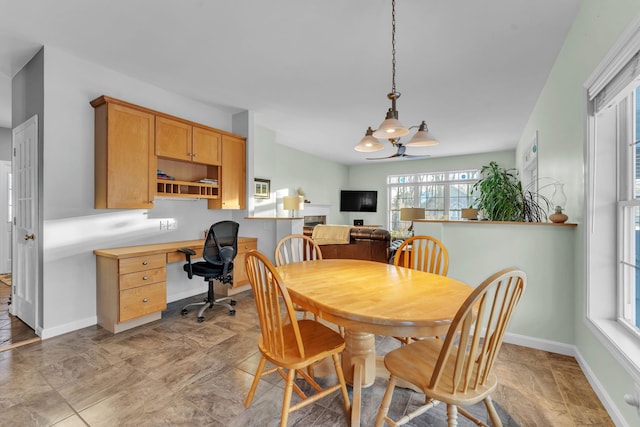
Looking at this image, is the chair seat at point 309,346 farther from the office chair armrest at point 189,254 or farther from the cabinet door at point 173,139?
the cabinet door at point 173,139

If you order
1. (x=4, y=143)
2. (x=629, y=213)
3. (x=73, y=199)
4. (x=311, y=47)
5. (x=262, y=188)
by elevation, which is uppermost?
(x=311, y=47)

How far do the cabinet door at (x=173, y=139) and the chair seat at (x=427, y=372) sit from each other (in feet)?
10.4

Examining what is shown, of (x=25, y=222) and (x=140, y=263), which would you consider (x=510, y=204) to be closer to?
(x=140, y=263)

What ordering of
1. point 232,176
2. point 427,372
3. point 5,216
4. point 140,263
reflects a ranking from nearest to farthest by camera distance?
point 427,372 < point 140,263 < point 232,176 < point 5,216

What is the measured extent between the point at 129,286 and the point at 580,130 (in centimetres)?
395

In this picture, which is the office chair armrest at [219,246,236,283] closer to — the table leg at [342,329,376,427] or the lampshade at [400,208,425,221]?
the table leg at [342,329,376,427]

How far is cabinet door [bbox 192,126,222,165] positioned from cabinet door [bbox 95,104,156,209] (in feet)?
1.76

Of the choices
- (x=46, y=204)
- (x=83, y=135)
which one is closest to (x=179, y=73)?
(x=83, y=135)

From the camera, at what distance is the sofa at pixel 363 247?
5.03 meters

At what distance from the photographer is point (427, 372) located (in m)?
1.33

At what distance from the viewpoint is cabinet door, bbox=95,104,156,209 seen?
2934 millimetres

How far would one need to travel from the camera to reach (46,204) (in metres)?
2.73

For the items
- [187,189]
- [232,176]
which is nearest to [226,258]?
[187,189]

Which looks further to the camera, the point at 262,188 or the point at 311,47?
the point at 262,188
